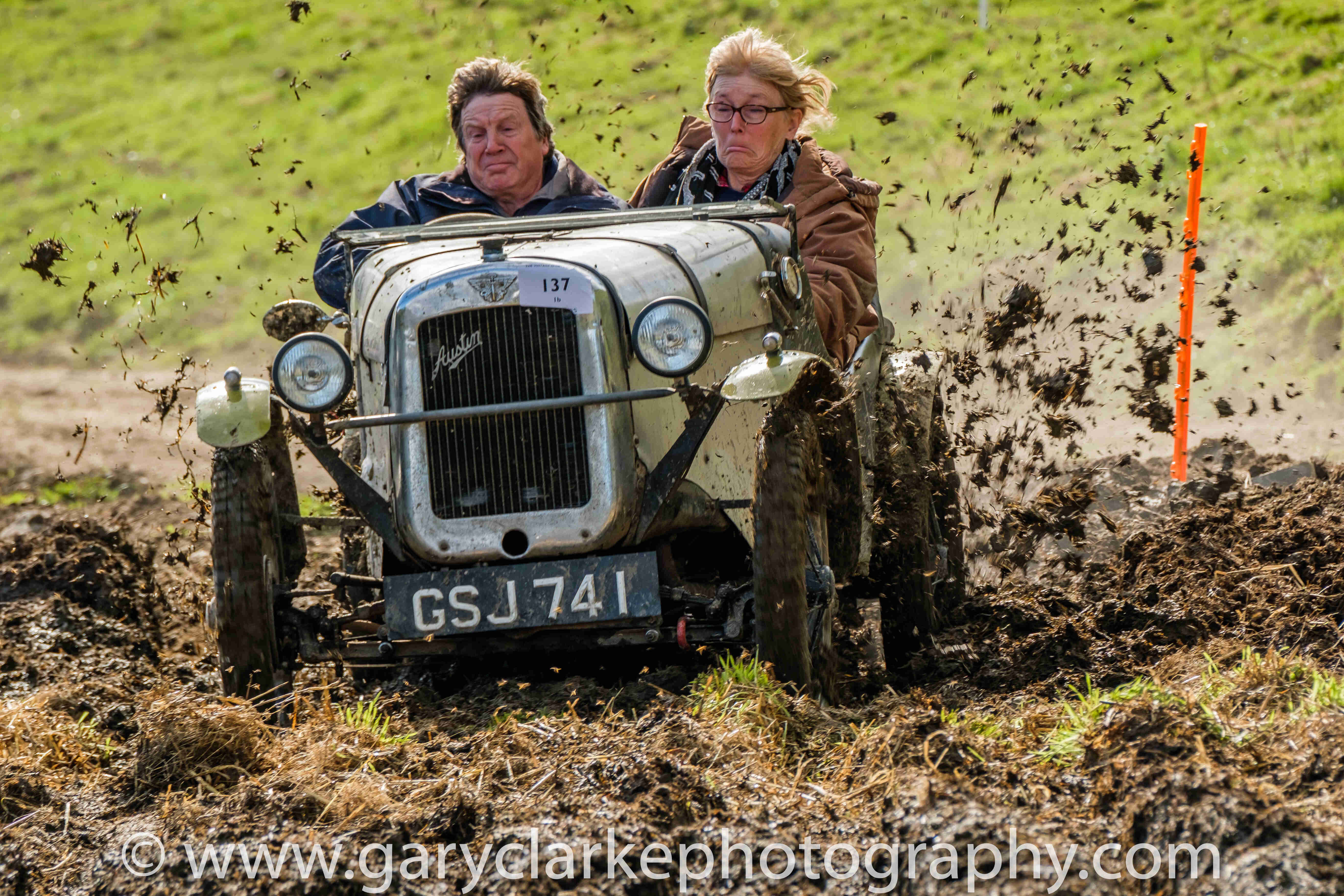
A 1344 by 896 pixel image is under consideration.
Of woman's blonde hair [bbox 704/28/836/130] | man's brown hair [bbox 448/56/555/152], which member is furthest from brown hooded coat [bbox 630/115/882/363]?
man's brown hair [bbox 448/56/555/152]

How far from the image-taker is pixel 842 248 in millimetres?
5691

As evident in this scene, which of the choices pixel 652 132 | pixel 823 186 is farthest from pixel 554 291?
pixel 652 132

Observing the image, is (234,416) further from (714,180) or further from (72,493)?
(72,493)

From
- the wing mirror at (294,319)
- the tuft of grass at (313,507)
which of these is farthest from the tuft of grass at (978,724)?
the tuft of grass at (313,507)

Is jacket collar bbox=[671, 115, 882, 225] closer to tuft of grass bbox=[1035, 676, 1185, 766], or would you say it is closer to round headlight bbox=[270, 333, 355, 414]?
round headlight bbox=[270, 333, 355, 414]

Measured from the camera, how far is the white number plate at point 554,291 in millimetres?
4406

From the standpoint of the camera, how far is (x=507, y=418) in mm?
4410

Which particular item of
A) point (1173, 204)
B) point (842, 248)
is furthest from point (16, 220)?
point (842, 248)

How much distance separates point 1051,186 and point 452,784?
9979 millimetres

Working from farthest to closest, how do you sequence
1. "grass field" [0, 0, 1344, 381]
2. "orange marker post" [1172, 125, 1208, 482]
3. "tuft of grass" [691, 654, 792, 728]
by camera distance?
"grass field" [0, 0, 1344, 381]
"orange marker post" [1172, 125, 1208, 482]
"tuft of grass" [691, 654, 792, 728]

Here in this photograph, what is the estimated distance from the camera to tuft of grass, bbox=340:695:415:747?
405 centimetres

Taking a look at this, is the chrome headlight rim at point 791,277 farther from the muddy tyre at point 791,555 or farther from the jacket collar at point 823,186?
the muddy tyre at point 791,555

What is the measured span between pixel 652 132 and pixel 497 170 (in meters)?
9.94

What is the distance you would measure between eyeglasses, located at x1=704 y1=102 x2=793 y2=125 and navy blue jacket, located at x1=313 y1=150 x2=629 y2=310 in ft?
1.62
